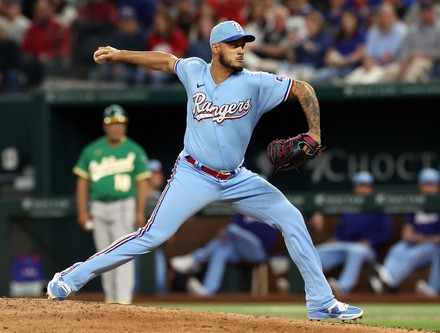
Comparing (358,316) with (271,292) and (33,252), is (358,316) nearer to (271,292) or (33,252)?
(271,292)

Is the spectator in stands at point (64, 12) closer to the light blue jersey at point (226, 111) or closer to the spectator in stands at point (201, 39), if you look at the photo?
the spectator in stands at point (201, 39)

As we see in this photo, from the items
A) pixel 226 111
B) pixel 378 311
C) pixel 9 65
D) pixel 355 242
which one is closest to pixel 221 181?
pixel 226 111

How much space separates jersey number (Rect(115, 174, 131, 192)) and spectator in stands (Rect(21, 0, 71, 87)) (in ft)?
16.1

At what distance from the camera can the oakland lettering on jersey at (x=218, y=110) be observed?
22.2 ft

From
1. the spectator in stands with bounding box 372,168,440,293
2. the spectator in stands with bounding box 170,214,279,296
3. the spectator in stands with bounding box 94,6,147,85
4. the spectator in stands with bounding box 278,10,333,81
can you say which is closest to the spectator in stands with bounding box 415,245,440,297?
the spectator in stands with bounding box 372,168,440,293

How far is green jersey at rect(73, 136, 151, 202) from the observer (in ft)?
33.9

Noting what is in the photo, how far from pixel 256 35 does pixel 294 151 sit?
25.6 feet

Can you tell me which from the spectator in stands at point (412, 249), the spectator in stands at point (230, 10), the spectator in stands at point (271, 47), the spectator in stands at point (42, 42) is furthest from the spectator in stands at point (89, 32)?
the spectator in stands at point (412, 249)

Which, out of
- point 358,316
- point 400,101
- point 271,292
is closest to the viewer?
point 358,316

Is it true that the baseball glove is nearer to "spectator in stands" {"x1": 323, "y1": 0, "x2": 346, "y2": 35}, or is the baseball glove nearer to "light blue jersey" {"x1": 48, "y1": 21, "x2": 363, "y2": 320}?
"light blue jersey" {"x1": 48, "y1": 21, "x2": 363, "y2": 320}

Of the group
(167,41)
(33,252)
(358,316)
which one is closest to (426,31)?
(167,41)

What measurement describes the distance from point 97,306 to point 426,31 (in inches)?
299

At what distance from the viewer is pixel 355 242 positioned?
487 inches

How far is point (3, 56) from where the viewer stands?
15.1 metres
